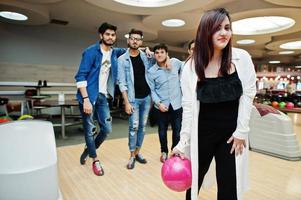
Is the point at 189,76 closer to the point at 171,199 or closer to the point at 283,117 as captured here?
the point at 171,199

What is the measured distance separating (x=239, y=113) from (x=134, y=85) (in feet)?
5.24

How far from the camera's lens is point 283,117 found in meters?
3.17

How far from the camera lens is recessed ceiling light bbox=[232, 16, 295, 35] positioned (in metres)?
6.68

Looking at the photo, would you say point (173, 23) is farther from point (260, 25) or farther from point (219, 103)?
point (219, 103)

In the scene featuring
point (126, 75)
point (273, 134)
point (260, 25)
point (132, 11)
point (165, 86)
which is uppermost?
point (260, 25)

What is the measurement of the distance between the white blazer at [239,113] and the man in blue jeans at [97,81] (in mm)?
1312

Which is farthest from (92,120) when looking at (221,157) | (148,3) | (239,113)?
(148,3)

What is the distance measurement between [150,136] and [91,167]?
6.63 ft

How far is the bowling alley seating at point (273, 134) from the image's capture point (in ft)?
10.1

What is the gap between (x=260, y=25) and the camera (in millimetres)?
7379

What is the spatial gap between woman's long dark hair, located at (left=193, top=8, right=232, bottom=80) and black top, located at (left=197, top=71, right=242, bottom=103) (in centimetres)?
4

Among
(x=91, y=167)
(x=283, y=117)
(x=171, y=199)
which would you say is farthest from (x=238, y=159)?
(x=283, y=117)

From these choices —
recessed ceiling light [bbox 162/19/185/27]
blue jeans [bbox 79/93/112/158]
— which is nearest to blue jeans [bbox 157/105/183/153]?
blue jeans [bbox 79/93/112/158]

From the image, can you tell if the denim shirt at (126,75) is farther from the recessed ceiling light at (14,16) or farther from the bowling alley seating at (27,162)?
the recessed ceiling light at (14,16)
